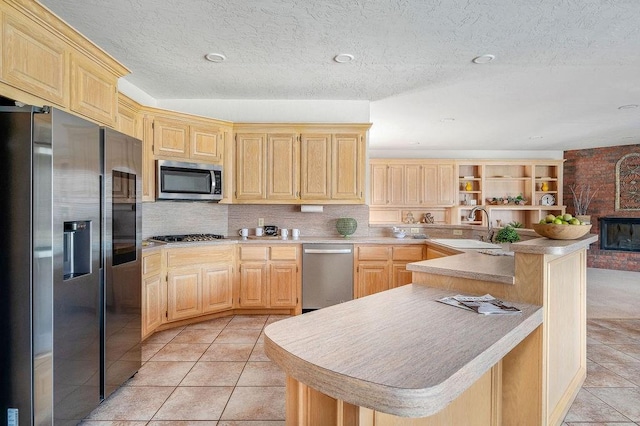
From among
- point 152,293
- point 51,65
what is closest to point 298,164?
point 152,293

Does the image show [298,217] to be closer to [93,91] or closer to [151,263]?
[151,263]

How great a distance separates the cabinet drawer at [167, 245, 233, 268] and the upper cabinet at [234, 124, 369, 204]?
720 mm

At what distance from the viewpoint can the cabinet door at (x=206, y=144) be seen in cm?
368

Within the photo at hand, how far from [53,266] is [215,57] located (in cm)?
228

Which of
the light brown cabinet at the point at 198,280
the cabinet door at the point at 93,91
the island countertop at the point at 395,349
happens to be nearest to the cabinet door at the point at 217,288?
the light brown cabinet at the point at 198,280

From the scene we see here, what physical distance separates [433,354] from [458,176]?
7411 mm

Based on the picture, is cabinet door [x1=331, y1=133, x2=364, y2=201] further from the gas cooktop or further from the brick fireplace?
the brick fireplace

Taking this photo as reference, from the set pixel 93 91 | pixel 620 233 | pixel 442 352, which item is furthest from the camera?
pixel 620 233

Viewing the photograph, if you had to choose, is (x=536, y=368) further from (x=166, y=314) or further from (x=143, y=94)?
(x=143, y=94)

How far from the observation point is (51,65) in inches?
75.1

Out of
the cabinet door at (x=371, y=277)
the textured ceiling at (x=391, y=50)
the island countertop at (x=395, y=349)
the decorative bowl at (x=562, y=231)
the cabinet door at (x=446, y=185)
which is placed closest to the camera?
the island countertop at (x=395, y=349)

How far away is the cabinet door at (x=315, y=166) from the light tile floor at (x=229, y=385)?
173 cm

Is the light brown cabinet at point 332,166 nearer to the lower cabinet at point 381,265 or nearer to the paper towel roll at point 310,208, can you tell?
the paper towel roll at point 310,208

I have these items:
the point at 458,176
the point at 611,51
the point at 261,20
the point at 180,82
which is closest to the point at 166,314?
the point at 180,82
